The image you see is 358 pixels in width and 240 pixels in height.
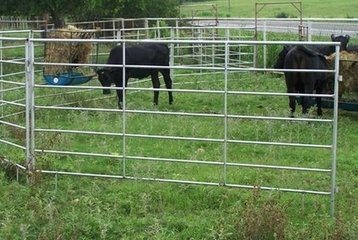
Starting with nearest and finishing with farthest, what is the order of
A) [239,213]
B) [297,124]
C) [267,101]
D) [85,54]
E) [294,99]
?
1. [239,213]
2. [297,124]
3. [294,99]
4. [267,101]
5. [85,54]

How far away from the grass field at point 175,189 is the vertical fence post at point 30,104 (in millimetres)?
217

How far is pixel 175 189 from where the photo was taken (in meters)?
6.95

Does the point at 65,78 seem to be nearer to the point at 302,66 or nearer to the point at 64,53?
the point at 64,53

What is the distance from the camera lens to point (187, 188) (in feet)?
22.8

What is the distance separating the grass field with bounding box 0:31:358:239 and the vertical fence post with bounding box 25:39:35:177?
217 millimetres

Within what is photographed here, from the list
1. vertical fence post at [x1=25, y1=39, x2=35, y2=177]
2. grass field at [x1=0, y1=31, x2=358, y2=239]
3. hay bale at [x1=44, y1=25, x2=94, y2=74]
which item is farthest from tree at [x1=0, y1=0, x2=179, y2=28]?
vertical fence post at [x1=25, y1=39, x2=35, y2=177]

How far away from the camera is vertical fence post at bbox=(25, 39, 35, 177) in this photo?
23.3 ft

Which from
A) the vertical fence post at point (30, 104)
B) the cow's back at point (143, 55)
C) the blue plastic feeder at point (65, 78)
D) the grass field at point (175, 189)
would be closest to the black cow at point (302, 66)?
the grass field at point (175, 189)

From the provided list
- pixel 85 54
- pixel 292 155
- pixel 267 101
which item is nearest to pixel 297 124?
pixel 292 155

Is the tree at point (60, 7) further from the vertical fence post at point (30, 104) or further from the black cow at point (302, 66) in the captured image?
the vertical fence post at point (30, 104)

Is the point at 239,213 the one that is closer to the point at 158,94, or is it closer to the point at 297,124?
the point at 297,124

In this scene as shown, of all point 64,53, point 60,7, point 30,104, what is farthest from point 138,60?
point 60,7

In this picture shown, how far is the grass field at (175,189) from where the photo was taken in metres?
5.79

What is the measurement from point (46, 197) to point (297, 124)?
457 centimetres
